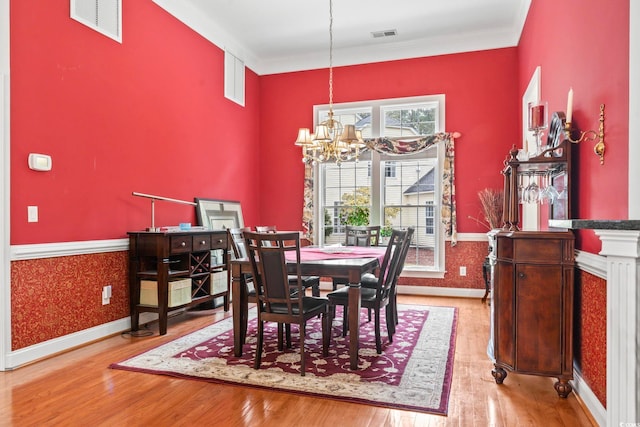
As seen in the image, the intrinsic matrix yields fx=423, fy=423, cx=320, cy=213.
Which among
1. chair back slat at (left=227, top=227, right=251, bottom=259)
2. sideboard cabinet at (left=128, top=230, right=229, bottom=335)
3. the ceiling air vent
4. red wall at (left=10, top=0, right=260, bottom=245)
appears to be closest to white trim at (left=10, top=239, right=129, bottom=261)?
red wall at (left=10, top=0, right=260, bottom=245)

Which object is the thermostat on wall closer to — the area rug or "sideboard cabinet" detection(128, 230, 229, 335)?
"sideboard cabinet" detection(128, 230, 229, 335)

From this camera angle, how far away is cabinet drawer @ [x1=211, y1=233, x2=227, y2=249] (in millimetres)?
4701

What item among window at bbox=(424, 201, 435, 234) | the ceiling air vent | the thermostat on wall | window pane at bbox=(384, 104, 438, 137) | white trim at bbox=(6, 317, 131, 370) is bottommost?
white trim at bbox=(6, 317, 131, 370)

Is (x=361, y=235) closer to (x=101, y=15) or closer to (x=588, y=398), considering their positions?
(x=588, y=398)

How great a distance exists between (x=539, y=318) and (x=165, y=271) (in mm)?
3128

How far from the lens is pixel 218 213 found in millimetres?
5660

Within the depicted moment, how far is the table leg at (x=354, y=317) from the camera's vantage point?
3035 mm

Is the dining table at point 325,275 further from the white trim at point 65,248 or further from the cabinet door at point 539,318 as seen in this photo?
the white trim at point 65,248

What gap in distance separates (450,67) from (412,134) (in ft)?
3.49

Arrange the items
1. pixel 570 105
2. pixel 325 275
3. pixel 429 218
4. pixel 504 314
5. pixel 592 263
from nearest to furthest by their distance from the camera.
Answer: pixel 592 263
pixel 504 314
pixel 570 105
pixel 325 275
pixel 429 218

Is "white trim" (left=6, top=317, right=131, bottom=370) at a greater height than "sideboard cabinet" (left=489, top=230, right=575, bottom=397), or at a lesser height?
lesser

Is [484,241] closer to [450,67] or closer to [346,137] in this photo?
[450,67]

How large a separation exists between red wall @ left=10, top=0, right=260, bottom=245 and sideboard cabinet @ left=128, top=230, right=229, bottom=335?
1.10 ft

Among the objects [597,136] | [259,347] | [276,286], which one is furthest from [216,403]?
[597,136]
